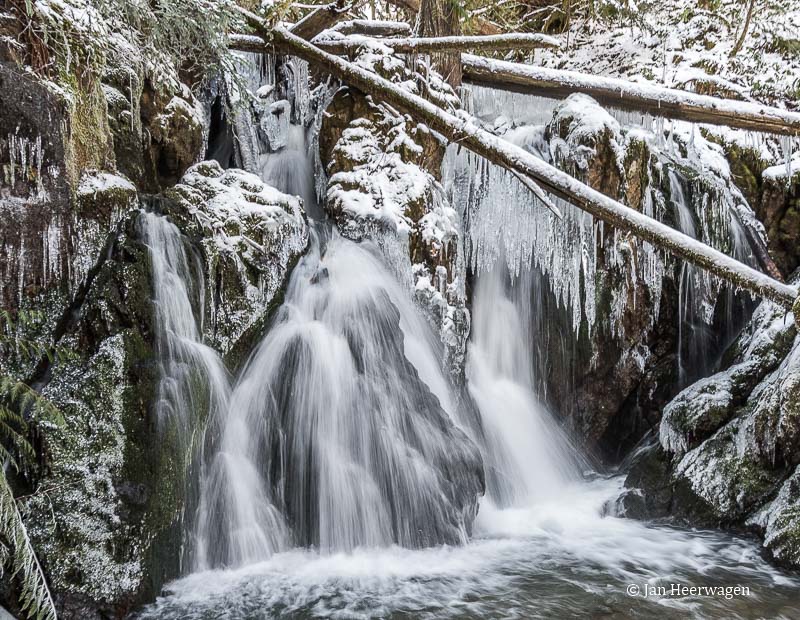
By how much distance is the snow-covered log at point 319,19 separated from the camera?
20.2 ft

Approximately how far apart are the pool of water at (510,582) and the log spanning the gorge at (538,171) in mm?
2168

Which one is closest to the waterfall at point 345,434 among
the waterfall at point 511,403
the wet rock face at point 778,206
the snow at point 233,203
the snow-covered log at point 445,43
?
the snow at point 233,203

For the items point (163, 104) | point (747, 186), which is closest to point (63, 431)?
point (163, 104)

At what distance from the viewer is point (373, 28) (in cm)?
739

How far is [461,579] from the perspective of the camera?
12.4 feet

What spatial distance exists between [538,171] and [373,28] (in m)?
3.72

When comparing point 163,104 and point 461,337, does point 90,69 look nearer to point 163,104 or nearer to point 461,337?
point 163,104

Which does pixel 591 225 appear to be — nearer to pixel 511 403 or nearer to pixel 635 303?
pixel 635 303

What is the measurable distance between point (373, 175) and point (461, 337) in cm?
207

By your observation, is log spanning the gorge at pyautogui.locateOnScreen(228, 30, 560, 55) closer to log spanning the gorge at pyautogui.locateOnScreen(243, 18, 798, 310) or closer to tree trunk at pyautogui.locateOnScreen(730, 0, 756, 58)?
log spanning the gorge at pyautogui.locateOnScreen(243, 18, 798, 310)

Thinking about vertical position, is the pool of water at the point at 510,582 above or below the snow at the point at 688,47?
below

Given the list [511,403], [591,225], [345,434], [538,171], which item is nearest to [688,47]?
[591,225]

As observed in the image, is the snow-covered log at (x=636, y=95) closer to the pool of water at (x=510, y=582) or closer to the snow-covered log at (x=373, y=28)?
the snow-covered log at (x=373, y=28)

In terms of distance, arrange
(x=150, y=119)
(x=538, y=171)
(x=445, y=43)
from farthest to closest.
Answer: (x=445, y=43), (x=150, y=119), (x=538, y=171)
